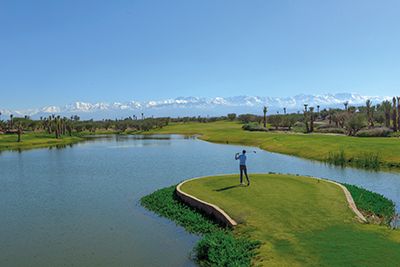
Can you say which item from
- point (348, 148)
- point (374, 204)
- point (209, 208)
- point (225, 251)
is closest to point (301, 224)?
point (225, 251)

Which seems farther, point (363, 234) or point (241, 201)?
point (241, 201)

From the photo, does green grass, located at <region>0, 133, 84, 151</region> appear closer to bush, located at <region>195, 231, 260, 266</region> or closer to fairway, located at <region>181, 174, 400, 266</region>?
fairway, located at <region>181, 174, 400, 266</region>

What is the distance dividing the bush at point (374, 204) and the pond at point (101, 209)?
1.14 metres

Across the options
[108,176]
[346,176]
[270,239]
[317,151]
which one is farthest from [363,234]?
[317,151]

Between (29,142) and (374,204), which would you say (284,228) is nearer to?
(374,204)

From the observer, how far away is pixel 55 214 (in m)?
27.6

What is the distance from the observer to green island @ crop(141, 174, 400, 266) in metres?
15.7

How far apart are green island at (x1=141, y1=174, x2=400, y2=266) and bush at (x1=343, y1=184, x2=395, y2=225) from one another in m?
0.18

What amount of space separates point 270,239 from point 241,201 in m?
6.72

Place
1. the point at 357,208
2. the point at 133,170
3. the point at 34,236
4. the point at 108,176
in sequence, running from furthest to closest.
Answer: the point at 133,170 < the point at 108,176 < the point at 357,208 < the point at 34,236

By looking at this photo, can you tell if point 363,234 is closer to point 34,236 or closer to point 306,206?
point 306,206

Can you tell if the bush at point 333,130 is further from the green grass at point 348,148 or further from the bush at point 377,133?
the green grass at point 348,148

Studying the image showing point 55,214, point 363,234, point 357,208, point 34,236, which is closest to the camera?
point 363,234

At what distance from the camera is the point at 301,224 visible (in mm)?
19812
